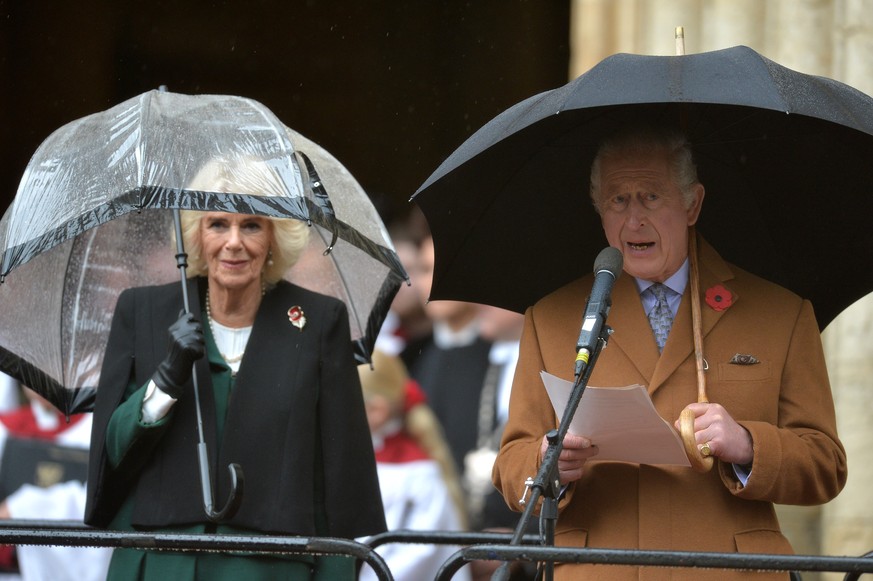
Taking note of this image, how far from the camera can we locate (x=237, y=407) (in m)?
4.31

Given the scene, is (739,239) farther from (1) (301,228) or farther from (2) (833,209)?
(1) (301,228)

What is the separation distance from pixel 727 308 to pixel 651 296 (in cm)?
19

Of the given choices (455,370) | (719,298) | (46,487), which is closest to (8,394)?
(46,487)

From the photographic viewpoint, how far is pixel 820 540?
6.10 m

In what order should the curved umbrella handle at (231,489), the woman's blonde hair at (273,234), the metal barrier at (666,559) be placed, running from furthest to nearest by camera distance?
the woman's blonde hair at (273,234)
the curved umbrella handle at (231,489)
the metal barrier at (666,559)

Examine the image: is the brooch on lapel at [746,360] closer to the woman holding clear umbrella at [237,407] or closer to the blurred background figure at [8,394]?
the woman holding clear umbrella at [237,407]

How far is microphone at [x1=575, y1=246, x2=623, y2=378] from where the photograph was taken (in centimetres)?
312

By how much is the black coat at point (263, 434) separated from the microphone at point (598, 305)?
1.32 metres

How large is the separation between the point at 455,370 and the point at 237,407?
8.28 feet

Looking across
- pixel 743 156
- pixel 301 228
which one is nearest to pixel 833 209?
pixel 743 156

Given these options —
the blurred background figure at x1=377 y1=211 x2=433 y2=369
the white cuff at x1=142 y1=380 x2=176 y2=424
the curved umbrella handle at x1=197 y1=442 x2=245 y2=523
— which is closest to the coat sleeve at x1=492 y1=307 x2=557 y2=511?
the curved umbrella handle at x1=197 y1=442 x2=245 y2=523

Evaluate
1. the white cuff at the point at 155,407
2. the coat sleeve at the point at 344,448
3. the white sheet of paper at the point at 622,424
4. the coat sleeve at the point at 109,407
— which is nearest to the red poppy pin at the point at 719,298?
the white sheet of paper at the point at 622,424

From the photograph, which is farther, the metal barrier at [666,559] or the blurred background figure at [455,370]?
the blurred background figure at [455,370]

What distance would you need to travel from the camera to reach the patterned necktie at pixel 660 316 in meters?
3.70
